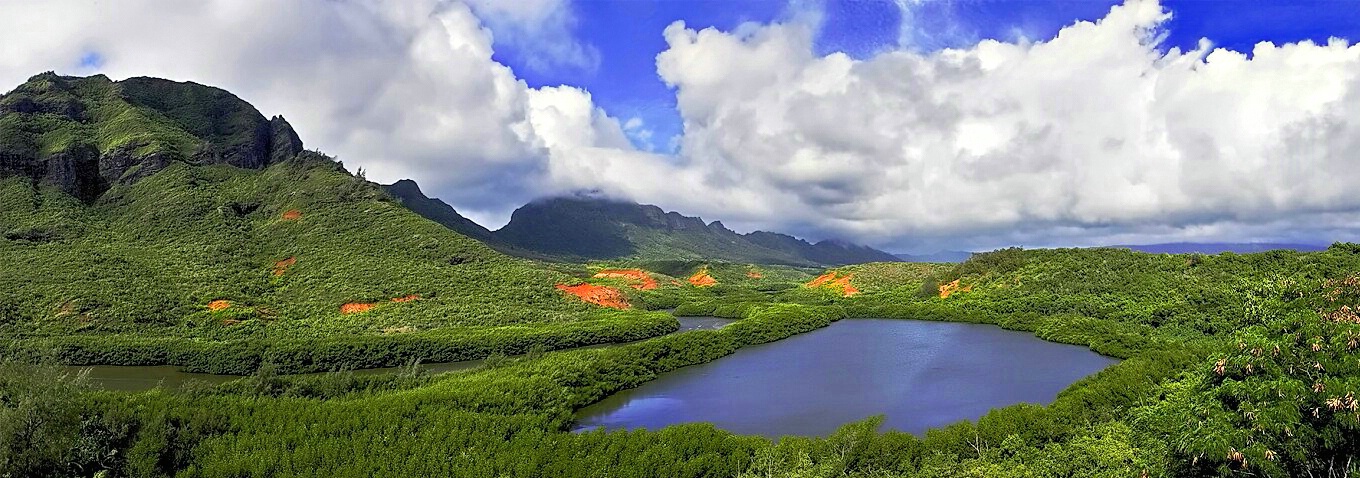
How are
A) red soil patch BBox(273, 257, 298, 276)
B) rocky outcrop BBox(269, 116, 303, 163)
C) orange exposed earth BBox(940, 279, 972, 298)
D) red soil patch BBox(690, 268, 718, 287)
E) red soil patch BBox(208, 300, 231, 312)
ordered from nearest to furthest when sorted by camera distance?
red soil patch BBox(208, 300, 231, 312), red soil patch BBox(273, 257, 298, 276), orange exposed earth BBox(940, 279, 972, 298), rocky outcrop BBox(269, 116, 303, 163), red soil patch BBox(690, 268, 718, 287)

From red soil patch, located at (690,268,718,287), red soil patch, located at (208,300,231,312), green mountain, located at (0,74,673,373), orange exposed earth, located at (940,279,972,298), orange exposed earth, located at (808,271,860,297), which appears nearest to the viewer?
green mountain, located at (0,74,673,373)

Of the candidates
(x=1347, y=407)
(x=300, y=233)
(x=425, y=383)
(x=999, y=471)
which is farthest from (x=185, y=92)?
(x=1347, y=407)

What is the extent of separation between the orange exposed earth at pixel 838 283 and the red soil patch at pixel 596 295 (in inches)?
1754

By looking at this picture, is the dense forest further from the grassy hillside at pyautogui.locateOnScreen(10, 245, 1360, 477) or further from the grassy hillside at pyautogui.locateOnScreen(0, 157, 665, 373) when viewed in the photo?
the grassy hillside at pyautogui.locateOnScreen(0, 157, 665, 373)

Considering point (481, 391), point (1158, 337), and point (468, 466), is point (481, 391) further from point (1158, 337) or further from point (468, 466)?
point (1158, 337)

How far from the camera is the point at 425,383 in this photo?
36.5 metres

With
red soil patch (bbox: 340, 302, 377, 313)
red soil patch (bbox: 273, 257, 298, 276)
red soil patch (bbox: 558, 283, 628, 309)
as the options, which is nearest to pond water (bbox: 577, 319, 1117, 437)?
red soil patch (bbox: 558, 283, 628, 309)

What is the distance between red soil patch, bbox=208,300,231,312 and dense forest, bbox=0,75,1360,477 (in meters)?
0.28

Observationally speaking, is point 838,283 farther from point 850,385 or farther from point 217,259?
point 217,259

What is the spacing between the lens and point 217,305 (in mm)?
58875

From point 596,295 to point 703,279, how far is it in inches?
2637

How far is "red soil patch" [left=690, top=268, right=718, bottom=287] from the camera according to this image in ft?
470

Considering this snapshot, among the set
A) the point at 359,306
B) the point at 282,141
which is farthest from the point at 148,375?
the point at 282,141

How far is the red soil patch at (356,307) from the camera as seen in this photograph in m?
61.0
